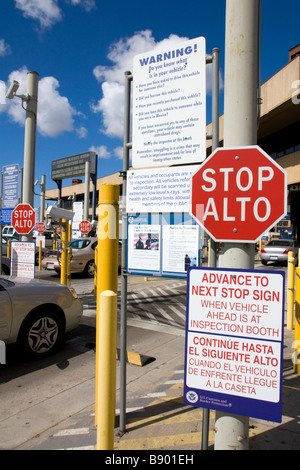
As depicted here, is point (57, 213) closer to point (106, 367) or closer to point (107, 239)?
point (107, 239)

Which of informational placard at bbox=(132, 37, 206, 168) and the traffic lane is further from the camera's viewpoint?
the traffic lane

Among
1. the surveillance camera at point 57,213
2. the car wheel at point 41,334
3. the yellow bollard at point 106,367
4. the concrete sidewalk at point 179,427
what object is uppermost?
the surveillance camera at point 57,213

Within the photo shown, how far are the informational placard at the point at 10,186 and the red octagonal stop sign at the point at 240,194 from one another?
6.71 m

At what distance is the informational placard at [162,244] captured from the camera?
285 cm

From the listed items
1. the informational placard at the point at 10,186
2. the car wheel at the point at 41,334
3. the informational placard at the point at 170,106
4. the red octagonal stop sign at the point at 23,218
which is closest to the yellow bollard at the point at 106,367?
the informational placard at the point at 170,106

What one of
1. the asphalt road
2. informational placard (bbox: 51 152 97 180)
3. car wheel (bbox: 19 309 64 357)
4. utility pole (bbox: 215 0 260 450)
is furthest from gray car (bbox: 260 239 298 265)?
informational placard (bbox: 51 152 97 180)

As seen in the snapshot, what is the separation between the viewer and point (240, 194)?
83.0 inches

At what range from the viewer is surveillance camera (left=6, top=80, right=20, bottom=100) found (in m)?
7.39

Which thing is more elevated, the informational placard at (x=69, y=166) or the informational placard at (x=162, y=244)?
the informational placard at (x=69, y=166)

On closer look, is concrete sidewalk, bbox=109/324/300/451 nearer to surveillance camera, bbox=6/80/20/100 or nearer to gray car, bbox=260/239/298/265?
surveillance camera, bbox=6/80/20/100

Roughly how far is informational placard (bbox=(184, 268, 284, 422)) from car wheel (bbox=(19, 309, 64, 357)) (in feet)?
10.3

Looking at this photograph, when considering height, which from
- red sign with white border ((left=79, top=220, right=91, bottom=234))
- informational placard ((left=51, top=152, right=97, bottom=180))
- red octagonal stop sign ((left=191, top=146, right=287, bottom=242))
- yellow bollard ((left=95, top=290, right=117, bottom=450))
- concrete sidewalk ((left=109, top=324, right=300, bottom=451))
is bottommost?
concrete sidewalk ((left=109, top=324, right=300, bottom=451))

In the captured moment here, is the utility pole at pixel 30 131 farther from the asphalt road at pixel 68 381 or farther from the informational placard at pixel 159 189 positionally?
the informational placard at pixel 159 189

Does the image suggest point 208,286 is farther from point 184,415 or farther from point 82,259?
point 82,259
